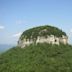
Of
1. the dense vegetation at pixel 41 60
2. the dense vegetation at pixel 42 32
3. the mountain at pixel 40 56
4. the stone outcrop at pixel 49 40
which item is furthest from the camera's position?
the dense vegetation at pixel 42 32

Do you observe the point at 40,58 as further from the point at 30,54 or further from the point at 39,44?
the point at 39,44

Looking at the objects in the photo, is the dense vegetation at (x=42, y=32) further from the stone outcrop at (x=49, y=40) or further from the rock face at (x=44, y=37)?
the stone outcrop at (x=49, y=40)

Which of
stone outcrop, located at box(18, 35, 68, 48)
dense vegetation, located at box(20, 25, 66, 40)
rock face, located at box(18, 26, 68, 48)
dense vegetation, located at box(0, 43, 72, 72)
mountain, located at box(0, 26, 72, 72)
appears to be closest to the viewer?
dense vegetation, located at box(0, 43, 72, 72)

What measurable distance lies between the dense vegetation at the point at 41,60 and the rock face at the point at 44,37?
15.0ft

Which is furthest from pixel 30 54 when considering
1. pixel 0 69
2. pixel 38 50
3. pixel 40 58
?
pixel 0 69

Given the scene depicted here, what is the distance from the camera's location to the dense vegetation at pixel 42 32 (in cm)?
17875

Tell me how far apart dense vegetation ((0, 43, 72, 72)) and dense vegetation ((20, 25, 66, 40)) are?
9.85 m

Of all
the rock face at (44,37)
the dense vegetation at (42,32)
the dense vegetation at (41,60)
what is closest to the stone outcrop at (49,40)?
the rock face at (44,37)

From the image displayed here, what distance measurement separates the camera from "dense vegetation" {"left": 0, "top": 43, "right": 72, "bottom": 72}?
416 feet

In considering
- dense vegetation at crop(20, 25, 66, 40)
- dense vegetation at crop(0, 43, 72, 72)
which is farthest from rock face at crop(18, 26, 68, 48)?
dense vegetation at crop(0, 43, 72, 72)

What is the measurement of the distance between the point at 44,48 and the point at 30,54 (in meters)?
12.5

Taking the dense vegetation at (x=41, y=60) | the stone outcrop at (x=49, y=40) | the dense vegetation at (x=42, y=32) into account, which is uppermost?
the dense vegetation at (x=42, y=32)

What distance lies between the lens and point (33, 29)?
626 feet

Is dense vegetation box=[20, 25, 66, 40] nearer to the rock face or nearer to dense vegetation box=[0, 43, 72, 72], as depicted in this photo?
the rock face
